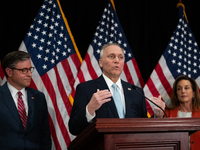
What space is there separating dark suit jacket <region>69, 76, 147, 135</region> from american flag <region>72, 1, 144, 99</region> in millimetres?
→ 1459

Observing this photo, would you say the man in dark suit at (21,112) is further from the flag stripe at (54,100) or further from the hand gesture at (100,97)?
the hand gesture at (100,97)

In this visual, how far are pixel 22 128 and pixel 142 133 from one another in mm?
Result: 1599

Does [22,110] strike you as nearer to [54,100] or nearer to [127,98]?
[54,100]

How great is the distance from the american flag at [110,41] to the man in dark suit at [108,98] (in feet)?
4.04

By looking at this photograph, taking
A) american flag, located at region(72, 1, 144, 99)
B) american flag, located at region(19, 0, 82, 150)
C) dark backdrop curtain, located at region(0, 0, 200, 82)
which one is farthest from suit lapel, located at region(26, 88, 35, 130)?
dark backdrop curtain, located at region(0, 0, 200, 82)

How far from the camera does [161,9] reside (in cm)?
457

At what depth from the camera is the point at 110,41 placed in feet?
13.3

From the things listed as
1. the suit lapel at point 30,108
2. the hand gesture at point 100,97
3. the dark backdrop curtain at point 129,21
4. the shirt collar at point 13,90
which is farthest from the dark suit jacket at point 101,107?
the dark backdrop curtain at point 129,21

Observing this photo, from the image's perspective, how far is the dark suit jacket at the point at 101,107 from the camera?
201 cm

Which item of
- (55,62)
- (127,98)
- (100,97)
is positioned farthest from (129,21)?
(100,97)

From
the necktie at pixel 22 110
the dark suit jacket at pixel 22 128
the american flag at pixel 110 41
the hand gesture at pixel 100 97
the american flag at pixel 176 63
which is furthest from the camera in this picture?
the american flag at pixel 176 63

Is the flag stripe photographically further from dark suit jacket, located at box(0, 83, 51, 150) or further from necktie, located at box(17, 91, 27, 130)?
necktie, located at box(17, 91, 27, 130)

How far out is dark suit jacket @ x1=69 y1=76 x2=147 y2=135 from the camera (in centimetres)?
201

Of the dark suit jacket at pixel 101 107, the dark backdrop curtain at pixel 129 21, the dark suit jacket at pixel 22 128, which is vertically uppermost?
the dark backdrop curtain at pixel 129 21
